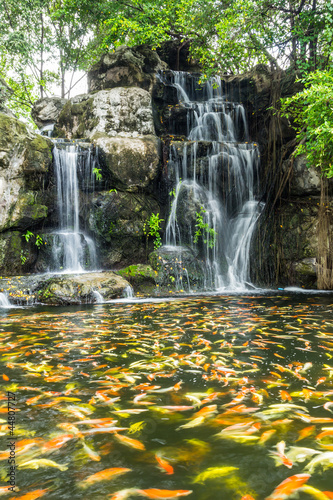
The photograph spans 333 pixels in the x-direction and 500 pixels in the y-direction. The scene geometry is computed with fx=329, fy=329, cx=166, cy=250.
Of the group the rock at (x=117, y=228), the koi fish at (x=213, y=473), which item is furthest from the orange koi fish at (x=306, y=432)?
the rock at (x=117, y=228)

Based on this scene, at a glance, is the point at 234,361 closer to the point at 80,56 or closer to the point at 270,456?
the point at 270,456

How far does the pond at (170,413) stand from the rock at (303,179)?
7351 mm

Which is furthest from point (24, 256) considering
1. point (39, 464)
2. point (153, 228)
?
point (39, 464)

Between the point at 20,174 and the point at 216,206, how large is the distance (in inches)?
254

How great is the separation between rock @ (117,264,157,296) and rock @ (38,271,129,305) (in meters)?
0.87

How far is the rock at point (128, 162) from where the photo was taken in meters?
11.1

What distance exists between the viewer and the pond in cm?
Result: 155

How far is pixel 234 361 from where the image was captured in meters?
3.20

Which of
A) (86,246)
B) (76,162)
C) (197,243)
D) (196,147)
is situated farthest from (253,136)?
(86,246)

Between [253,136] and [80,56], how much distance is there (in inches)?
606

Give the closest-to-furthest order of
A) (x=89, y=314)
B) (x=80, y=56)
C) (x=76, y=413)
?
(x=76, y=413) → (x=89, y=314) → (x=80, y=56)

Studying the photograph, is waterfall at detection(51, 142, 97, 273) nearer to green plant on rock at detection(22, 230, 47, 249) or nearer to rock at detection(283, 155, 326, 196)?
green plant on rock at detection(22, 230, 47, 249)

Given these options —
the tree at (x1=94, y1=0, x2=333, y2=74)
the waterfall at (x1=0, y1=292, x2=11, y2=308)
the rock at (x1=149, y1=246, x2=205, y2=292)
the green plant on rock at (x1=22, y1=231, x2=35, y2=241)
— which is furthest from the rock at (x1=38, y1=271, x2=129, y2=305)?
the tree at (x1=94, y1=0, x2=333, y2=74)

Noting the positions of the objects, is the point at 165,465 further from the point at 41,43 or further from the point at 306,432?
the point at 41,43
